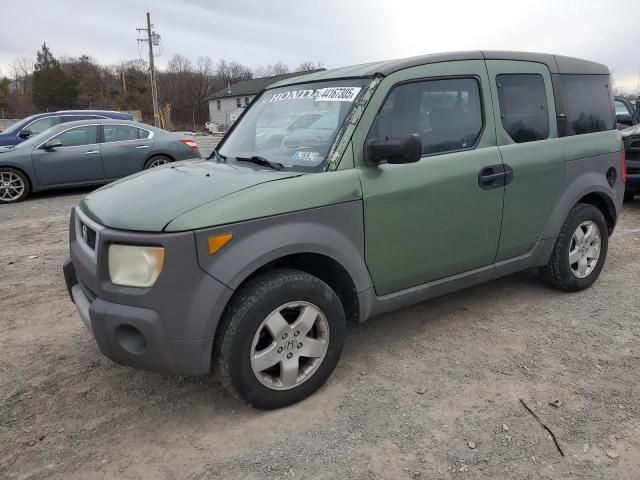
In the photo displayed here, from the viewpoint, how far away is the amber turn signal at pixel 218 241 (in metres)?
2.44

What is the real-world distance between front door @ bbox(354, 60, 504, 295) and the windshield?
195mm

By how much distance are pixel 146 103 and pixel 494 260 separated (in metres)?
76.6

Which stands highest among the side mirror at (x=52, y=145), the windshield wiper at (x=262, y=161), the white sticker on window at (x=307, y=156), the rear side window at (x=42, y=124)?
the rear side window at (x=42, y=124)

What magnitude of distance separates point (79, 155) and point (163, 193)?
25.2ft

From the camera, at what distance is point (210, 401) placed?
2.92m

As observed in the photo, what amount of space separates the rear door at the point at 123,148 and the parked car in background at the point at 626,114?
872 cm

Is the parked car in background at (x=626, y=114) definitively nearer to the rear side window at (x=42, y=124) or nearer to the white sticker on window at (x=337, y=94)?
the white sticker on window at (x=337, y=94)

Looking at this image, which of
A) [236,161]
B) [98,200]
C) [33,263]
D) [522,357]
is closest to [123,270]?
[98,200]

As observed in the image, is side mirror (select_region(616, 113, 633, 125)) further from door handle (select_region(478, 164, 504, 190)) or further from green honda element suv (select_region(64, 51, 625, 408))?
door handle (select_region(478, 164, 504, 190))

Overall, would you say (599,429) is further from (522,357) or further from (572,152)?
(572,152)

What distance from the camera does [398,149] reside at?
280cm

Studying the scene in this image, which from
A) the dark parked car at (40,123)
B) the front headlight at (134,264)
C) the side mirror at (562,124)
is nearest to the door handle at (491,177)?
the side mirror at (562,124)

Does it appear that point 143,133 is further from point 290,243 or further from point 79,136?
point 290,243

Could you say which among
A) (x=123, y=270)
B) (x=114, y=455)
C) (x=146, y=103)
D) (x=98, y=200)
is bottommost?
(x=114, y=455)
